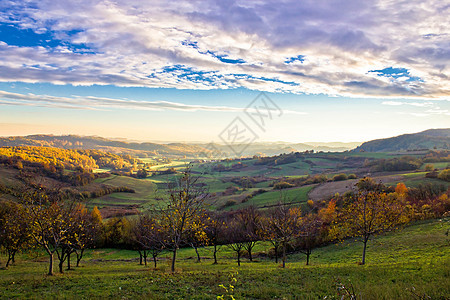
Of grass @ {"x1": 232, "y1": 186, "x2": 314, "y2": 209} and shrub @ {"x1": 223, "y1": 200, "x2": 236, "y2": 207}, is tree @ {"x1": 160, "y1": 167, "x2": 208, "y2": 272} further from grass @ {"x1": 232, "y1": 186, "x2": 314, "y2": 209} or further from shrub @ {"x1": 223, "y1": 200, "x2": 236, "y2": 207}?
shrub @ {"x1": 223, "y1": 200, "x2": 236, "y2": 207}

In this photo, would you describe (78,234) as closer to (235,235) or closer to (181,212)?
(181,212)

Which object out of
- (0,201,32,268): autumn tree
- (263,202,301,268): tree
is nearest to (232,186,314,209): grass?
(263,202,301,268): tree

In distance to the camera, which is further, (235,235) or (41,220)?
(235,235)

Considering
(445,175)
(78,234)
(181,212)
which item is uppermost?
(181,212)

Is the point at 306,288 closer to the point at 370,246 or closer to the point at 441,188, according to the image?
the point at 370,246

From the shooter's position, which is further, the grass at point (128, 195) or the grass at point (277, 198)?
the grass at point (128, 195)

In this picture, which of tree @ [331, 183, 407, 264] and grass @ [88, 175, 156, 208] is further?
grass @ [88, 175, 156, 208]

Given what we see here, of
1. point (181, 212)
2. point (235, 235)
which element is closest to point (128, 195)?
point (235, 235)

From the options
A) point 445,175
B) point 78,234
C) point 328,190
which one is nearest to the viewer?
point 78,234

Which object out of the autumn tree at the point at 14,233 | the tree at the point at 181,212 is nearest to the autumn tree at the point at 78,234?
the autumn tree at the point at 14,233

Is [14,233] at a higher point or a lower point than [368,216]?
lower

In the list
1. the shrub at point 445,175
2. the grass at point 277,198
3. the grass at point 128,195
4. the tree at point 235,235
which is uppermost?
the shrub at point 445,175

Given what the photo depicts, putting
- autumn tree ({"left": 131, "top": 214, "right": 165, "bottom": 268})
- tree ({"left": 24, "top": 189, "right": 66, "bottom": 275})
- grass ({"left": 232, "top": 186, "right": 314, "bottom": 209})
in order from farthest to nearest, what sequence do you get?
grass ({"left": 232, "top": 186, "right": 314, "bottom": 209})
autumn tree ({"left": 131, "top": 214, "right": 165, "bottom": 268})
tree ({"left": 24, "top": 189, "right": 66, "bottom": 275})

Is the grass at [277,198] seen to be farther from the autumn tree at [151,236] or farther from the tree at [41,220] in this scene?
the tree at [41,220]
